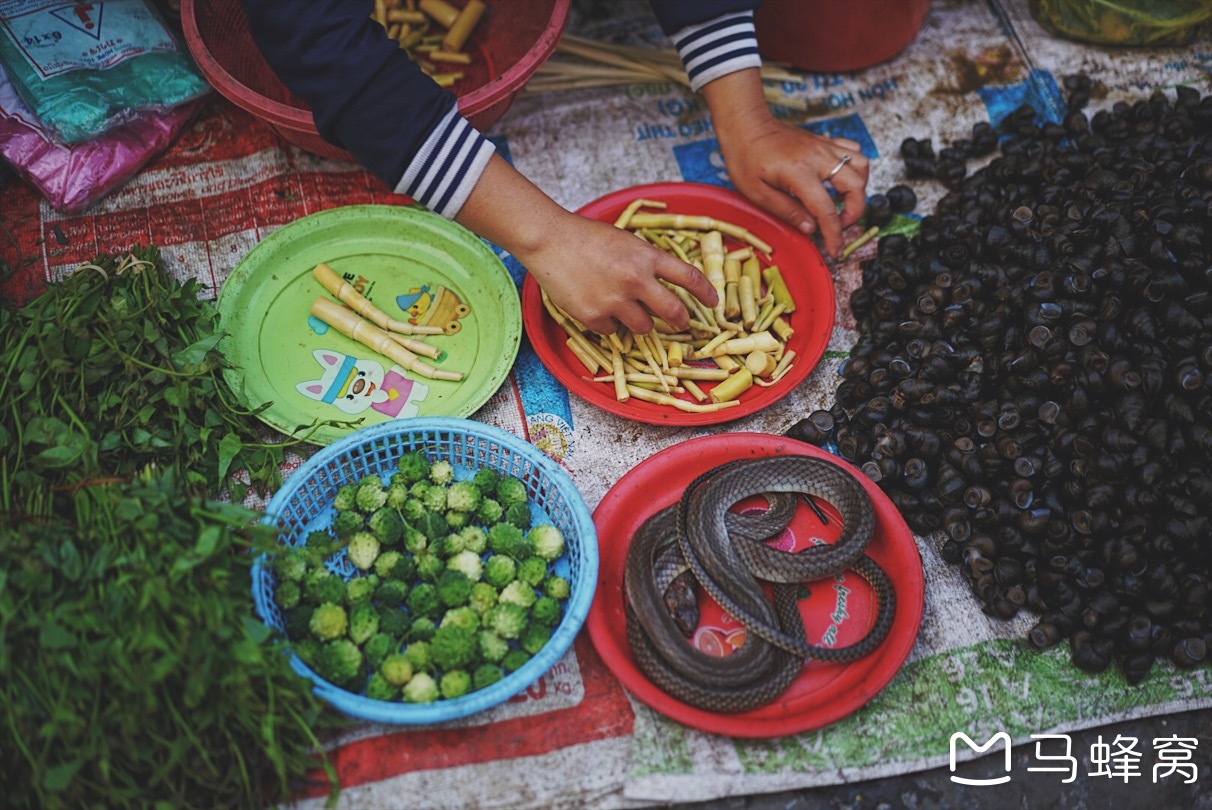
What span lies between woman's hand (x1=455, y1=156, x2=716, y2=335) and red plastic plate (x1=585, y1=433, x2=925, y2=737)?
0.44 metres

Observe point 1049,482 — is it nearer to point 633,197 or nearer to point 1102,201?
point 1102,201

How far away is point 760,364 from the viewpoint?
8.99 ft

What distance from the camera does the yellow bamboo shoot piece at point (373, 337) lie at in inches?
107

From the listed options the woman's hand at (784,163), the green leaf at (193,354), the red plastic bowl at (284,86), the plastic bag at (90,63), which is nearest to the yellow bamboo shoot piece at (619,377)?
the woman's hand at (784,163)

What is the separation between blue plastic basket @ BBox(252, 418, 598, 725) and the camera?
1996 mm

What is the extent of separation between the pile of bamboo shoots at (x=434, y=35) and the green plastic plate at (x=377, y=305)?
748 millimetres

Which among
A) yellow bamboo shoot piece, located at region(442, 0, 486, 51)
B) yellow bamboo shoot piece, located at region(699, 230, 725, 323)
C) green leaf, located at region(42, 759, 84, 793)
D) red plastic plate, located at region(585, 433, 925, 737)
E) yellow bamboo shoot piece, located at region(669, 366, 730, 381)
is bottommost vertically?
red plastic plate, located at region(585, 433, 925, 737)

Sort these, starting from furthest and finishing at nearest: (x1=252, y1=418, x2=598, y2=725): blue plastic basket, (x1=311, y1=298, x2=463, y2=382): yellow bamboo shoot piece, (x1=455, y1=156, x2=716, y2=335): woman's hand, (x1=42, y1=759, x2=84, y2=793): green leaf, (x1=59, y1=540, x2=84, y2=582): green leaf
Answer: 1. (x1=311, y1=298, x2=463, y2=382): yellow bamboo shoot piece
2. (x1=455, y1=156, x2=716, y2=335): woman's hand
3. (x1=252, y1=418, x2=598, y2=725): blue plastic basket
4. (x1=59, y1=540, x2=84, y2=582): green leaf
5. (x1=42, y1=759, x2=84, y2=793): green leaf

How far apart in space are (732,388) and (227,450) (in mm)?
1459

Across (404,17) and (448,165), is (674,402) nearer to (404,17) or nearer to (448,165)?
(448,165)

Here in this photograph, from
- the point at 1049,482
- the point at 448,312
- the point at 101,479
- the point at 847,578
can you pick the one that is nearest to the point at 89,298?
the point at 101,479

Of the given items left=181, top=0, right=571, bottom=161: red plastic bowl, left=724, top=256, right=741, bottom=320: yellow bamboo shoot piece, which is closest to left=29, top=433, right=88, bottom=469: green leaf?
left=181, top=0, right=571, bottom=161: red plastic bowl

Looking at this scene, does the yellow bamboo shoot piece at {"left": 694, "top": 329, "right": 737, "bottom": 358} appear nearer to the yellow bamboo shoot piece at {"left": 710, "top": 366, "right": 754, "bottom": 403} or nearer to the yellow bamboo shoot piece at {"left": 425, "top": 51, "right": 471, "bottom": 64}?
the yellow bamboo shoot piece at {"left": 710, "top": 366, "right": 754, "bottom": 403}

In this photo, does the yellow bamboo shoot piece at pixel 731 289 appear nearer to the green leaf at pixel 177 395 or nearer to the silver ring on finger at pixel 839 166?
the silver ring on finger at pixel 839 166
